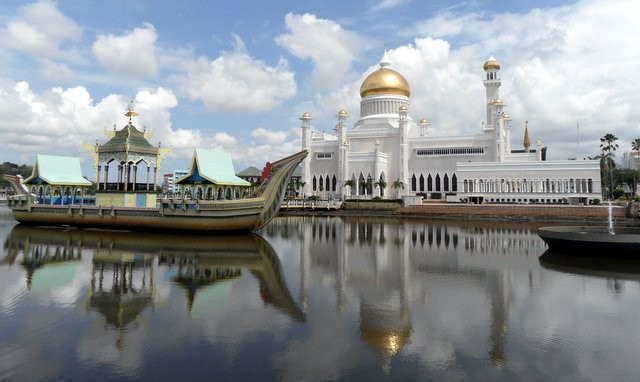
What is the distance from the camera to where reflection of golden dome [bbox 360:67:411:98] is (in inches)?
2375

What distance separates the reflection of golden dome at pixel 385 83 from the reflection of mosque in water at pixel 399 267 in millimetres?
36922

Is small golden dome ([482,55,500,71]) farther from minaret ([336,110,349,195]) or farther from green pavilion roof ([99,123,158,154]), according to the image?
green pavilion roof ([99,123,158,154])

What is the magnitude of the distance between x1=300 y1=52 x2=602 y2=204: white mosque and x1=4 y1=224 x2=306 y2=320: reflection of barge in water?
28.8 meters

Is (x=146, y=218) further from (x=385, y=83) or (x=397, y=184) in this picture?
(x=385, y=83)

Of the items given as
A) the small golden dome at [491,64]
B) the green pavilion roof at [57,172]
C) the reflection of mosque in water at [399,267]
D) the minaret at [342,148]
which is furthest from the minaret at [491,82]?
the green pavilion roof at [57,172]

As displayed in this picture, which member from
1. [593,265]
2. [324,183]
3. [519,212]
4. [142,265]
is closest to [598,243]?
[593,265]

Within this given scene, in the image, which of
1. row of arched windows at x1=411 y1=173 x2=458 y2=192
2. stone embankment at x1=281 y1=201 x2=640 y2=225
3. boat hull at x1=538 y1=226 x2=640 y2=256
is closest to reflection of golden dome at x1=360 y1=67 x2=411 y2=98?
row of arched windows at x1=411 y1=173 x2=458 y2=192

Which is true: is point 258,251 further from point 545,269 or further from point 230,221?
point 545,269

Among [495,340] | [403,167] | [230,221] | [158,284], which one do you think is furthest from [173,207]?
[403,167]

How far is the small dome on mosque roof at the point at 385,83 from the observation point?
198 feet

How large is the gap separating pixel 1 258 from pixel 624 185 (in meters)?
98.0

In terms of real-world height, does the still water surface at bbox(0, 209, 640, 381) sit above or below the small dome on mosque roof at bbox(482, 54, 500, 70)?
below

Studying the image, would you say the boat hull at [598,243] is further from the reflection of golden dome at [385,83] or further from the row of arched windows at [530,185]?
the reflection of golden dome at [385,83]

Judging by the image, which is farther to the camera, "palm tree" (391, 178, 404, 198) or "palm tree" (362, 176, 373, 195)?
"palm tree" (362, 176, 373, 195)
